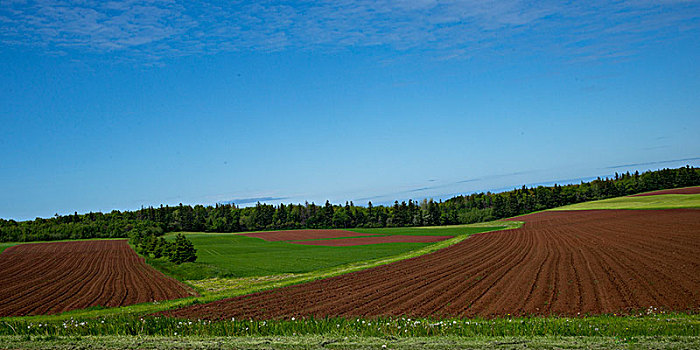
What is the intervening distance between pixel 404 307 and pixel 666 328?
379 inches

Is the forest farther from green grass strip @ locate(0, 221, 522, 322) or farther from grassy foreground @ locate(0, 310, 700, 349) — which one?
grassy foreground @ locate(0, 310, 700, 349)

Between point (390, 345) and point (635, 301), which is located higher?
point (390, 345)

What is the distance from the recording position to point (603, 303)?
1606cm

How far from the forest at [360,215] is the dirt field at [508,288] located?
98.8 m

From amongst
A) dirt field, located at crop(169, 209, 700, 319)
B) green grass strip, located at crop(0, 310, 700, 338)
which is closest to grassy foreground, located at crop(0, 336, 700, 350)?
green grass strip, located at crop(0, 310, 700, 338)

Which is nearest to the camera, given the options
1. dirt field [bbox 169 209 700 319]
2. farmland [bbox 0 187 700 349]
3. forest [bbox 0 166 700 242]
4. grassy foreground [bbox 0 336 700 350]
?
grassy foreground [bbox 0 336 700 350]

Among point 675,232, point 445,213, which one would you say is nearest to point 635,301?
point 675,232

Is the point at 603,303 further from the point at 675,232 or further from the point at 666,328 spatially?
the point at 675,232

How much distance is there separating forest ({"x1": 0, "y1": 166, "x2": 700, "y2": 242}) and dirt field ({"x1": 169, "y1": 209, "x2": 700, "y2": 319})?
3891 inches

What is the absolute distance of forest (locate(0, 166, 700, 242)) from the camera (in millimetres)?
110438

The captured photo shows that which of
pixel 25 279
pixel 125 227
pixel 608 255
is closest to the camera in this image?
pixel 608 255

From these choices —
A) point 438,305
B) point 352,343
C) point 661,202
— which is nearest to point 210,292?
point 438,305

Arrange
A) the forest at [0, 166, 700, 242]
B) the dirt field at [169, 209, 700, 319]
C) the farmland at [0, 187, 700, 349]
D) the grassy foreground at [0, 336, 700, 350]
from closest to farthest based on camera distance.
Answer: the grassy foreground at [0, 336, 700, 350] → the farmland at [0, 187, 700, 349] → the dirt field at [169, 209, 700, 319] → the forest at [0, 166, 700, 242]

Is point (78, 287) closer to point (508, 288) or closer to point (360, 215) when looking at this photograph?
point (508, 288)
